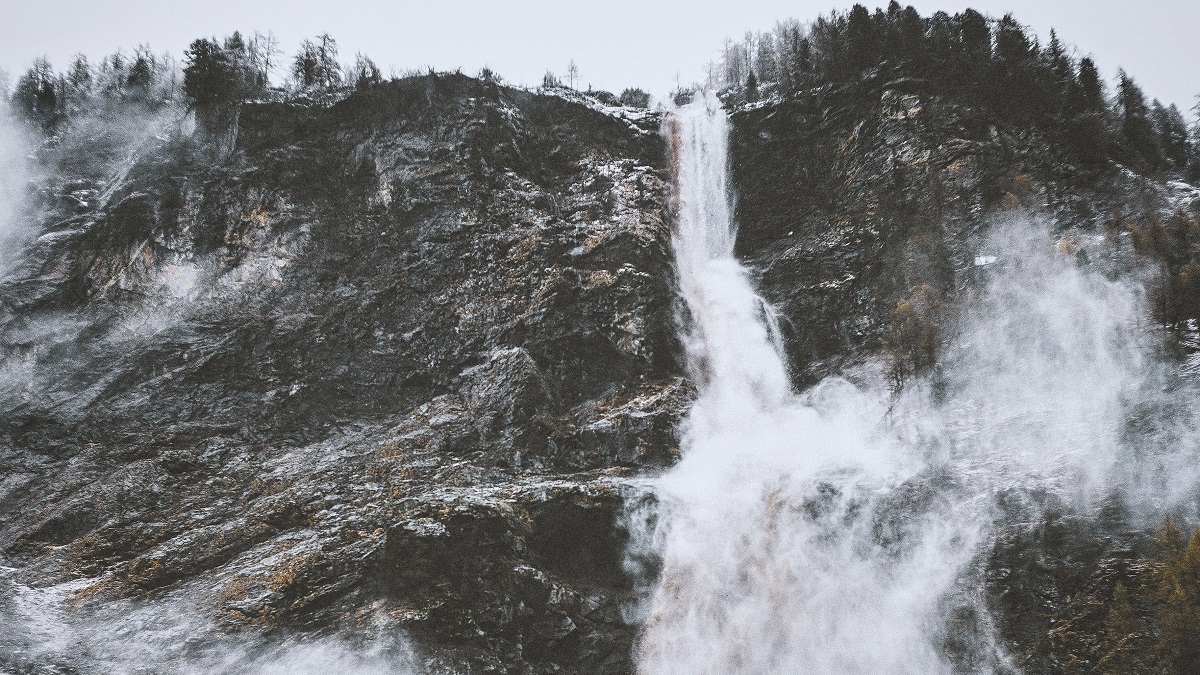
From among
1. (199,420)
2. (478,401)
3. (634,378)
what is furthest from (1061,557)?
(199,420)

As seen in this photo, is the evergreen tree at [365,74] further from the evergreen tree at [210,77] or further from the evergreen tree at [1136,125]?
the evergreen tree at [1136,125]

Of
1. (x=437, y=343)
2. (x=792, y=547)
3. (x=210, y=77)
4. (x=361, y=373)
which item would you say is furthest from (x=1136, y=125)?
(x=210, y=77)

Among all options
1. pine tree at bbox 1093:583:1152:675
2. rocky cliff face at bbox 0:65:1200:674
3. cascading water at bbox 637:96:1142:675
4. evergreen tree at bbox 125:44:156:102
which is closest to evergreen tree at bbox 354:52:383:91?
rocky cliff face at bbox 0:65:1200:674

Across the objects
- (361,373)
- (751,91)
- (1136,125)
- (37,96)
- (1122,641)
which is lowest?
(1122,641)

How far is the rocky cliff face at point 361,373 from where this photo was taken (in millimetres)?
16172

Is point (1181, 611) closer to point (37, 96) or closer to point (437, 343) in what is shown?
point (437, 343)

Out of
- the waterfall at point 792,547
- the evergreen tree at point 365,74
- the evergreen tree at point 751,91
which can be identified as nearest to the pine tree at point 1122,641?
the waterfall at point 792,547

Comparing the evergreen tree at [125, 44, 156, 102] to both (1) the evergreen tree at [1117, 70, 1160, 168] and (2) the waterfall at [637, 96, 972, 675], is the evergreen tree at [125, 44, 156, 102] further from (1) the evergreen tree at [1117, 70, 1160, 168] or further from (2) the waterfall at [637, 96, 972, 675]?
(1) the evergreen tree at [1117, 70, 1160, 168]

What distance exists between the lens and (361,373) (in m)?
22.6

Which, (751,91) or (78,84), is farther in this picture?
(78,84)

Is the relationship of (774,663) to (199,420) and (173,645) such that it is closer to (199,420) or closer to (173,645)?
(173,645)

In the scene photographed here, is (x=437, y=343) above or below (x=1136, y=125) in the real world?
below

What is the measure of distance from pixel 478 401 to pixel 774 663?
10825 millimetres

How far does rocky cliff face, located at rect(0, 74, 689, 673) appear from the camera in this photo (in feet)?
53.1
